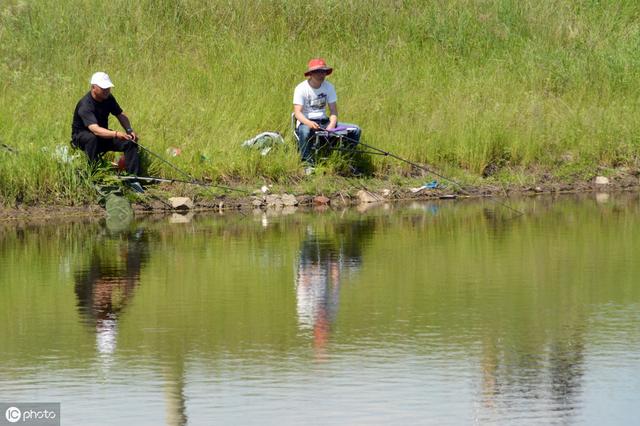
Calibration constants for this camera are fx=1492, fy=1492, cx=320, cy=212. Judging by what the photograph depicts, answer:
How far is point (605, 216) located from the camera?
50.0ft

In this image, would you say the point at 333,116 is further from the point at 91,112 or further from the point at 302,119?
the point at 91,112

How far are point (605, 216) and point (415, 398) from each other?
27.8 ft

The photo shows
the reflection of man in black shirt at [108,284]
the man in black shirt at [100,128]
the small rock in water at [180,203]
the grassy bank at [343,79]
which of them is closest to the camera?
the reflection of man in black shirt at [108,284]

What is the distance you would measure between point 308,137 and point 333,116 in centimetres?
38

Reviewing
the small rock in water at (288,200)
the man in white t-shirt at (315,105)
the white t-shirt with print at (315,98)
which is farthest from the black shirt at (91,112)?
the white t-shirt with print at (315,98)

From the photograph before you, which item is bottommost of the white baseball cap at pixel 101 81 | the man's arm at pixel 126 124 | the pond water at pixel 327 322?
the pond water at pixel 327 322

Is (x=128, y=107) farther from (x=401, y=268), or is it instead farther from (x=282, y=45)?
(x=401, y=268)

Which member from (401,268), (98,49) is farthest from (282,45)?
(401,268)

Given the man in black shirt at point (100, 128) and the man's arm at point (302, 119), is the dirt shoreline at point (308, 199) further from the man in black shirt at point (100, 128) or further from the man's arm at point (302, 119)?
the man's arm at point (302, 119)

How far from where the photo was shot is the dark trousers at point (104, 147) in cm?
1609

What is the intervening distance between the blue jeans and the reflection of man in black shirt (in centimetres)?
381

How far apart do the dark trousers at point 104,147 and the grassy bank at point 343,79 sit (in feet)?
0.67

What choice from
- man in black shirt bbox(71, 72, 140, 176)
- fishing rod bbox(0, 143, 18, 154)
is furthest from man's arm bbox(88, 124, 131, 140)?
fishing rod bbox(0, 143, 18, 154)

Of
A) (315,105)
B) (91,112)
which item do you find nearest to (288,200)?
(315,105)
